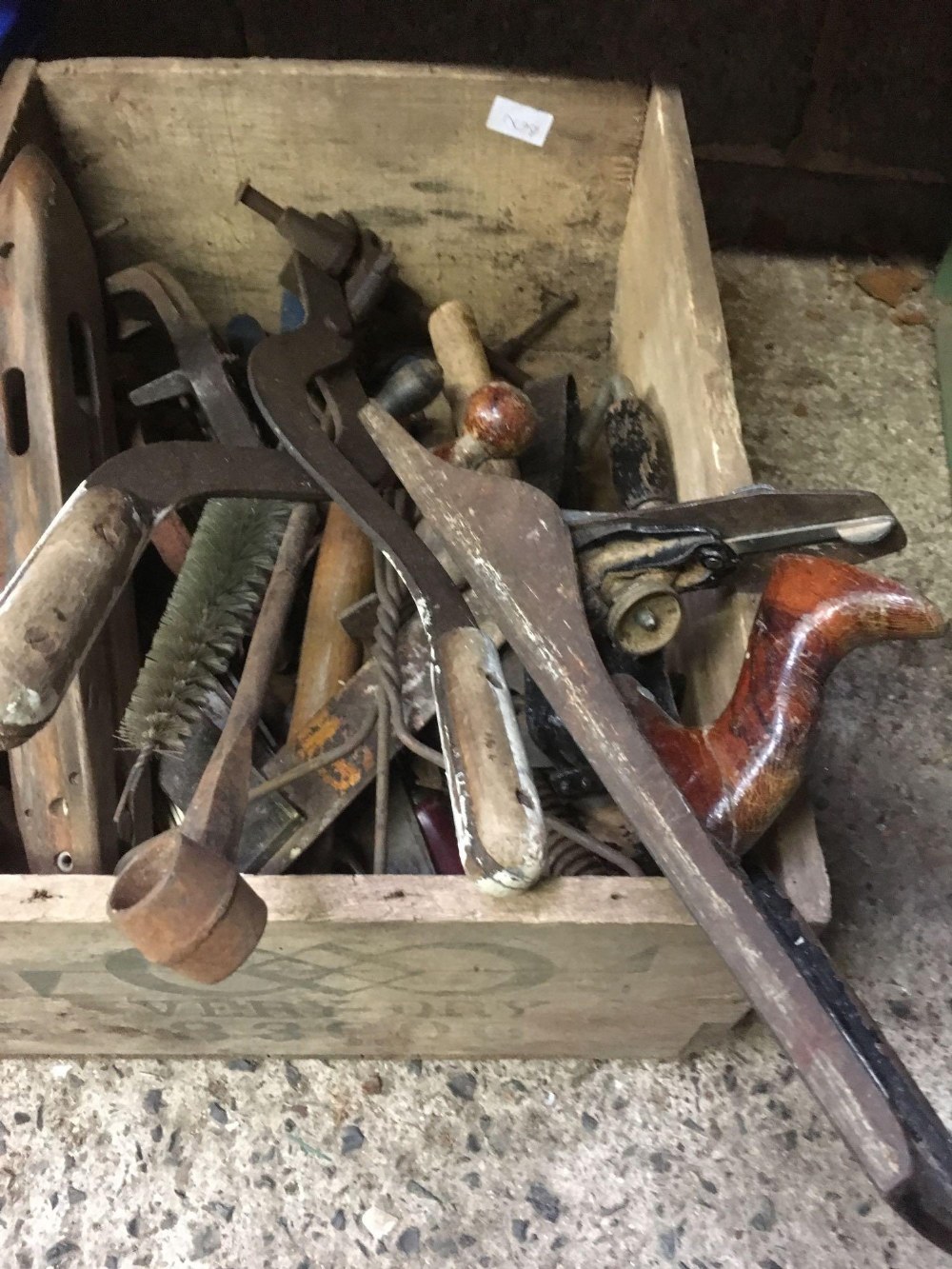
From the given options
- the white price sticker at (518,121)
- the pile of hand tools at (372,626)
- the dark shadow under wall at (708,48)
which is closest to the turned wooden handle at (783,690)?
the pile of hand tools at (372,626)

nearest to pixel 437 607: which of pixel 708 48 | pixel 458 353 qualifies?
pixel 458 353

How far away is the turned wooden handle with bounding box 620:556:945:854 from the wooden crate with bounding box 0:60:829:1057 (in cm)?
6

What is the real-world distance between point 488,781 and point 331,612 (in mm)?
316

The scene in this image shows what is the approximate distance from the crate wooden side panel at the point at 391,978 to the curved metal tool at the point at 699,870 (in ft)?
0.26

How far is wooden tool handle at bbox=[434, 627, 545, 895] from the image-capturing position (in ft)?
1.69

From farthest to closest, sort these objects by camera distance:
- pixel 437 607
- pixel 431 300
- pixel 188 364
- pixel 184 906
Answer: pixel 431 300
pixel 188 364
pixel 437 607
pixel 184 906

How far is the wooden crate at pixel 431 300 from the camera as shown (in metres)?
0.60

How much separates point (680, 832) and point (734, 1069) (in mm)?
401

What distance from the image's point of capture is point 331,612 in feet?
2.63

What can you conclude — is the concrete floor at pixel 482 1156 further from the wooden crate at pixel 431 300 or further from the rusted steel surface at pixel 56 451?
the rusted steel surface at pixel 56 451

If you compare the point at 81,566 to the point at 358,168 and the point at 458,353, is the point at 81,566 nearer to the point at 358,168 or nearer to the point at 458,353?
the point at 458,353

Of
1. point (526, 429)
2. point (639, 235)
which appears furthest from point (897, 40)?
point (526, 429)

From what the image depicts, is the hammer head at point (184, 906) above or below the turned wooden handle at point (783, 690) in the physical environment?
below

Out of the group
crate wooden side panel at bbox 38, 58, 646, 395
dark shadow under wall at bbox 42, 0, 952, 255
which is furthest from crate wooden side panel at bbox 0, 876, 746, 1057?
dark shadow under wall at bbox 42, 0, 952, 255
